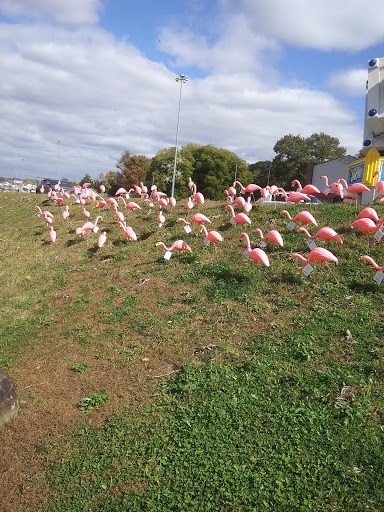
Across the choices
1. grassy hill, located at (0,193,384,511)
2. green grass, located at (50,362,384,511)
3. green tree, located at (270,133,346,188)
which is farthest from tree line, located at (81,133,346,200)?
green grass, located at (50,362,384,511)

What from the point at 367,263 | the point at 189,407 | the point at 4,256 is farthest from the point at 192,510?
the point at 4,256

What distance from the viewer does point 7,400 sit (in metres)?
4.73

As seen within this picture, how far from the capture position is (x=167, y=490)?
12.1 ft

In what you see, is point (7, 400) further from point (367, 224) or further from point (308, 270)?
point (367, 224)

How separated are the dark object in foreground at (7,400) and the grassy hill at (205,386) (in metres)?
0.14

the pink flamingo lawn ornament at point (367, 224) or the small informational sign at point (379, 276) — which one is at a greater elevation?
the pink flamingo lawn ornament at point (367, 224)

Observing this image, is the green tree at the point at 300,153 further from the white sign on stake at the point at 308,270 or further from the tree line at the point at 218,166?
the white sign on stake at the point at 308,270

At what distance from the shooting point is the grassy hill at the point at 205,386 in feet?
12.1

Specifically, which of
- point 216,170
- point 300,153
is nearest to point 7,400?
point 216,170

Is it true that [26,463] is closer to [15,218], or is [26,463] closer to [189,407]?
[189,407]

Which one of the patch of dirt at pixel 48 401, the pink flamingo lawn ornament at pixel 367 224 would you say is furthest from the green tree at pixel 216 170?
the patch of dirt at pixel 48 401

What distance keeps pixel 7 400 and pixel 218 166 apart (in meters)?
37.5

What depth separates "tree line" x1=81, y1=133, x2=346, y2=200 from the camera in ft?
127

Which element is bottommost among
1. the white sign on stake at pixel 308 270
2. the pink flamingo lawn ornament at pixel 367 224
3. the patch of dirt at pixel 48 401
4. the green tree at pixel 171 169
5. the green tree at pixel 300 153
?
the patch of dirt at pixel 48 401
